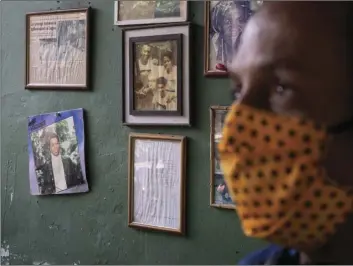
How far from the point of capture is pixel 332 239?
0.56m

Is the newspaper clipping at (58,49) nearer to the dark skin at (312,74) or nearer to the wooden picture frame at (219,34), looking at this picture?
the wooden picture frame at (219,34)

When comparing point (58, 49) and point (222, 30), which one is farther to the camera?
point (58, 49)

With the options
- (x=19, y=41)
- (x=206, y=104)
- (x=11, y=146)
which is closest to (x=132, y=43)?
(x=206, y=104)

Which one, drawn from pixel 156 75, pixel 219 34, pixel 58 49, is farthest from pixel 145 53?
pixel 58 49

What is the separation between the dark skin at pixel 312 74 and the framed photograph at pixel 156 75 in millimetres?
836

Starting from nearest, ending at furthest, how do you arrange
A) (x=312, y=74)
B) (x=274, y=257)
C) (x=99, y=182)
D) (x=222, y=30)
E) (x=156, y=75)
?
(x=312, y=74)
(x=274, y=257)
(x=222, y=30)
(x=156, y=75)
(x=99, y=182)

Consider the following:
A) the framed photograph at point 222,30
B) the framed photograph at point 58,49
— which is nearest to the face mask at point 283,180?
the framed photograph at point 222,30

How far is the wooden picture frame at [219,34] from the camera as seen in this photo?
131 centimetres

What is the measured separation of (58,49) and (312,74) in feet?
4.13

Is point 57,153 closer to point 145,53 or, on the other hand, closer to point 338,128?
point 145,53

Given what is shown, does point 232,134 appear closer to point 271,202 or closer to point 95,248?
point 271,202

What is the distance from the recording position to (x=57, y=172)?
1664mm

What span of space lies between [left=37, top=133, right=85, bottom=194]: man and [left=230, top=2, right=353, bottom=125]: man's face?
3.77ft

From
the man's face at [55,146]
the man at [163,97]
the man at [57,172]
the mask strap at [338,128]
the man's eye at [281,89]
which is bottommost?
the man at [57,172]
